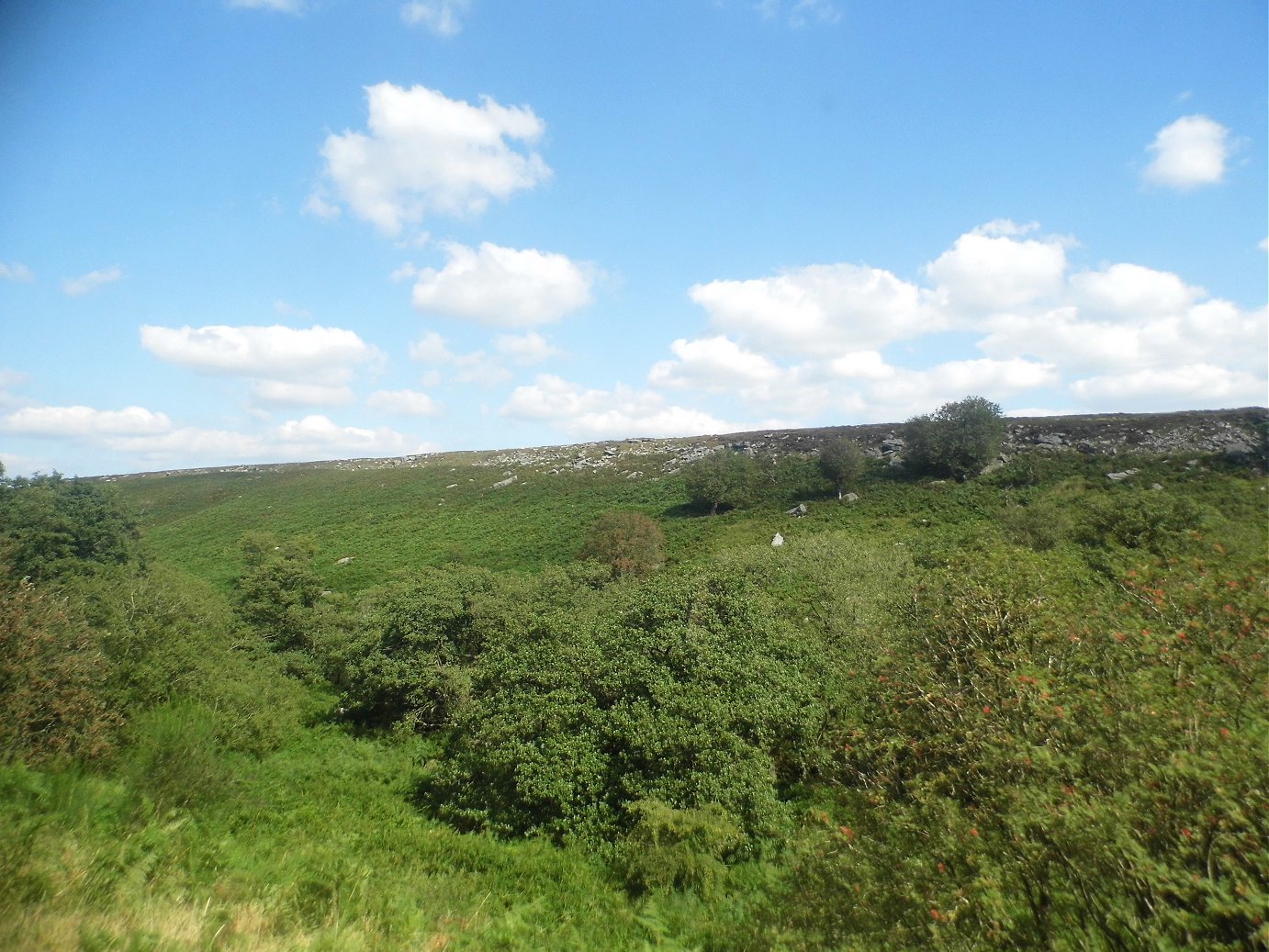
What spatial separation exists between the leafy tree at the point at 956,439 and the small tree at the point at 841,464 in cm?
559

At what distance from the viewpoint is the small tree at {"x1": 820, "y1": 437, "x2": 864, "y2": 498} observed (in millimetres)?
57812

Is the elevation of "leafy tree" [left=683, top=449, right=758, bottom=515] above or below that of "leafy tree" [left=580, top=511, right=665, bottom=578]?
above

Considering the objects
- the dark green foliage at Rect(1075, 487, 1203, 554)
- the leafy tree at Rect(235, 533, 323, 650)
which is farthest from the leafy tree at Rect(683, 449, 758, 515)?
the leafy tree at Rect(235, 533, 323, 650)

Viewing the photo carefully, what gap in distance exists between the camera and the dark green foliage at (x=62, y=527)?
3509 centimetres

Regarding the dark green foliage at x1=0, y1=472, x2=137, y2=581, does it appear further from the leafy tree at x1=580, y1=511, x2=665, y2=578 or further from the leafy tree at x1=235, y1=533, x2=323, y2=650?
the leafy tree at x1=580, y1=511, x2=665, y2=578

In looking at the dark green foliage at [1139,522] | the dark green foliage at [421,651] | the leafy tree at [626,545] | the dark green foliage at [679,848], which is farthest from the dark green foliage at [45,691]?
the dark green foliage at [1139,522]

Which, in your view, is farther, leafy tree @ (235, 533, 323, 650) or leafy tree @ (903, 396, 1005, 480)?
leafy tree @ (903, 396, 1005, 480)

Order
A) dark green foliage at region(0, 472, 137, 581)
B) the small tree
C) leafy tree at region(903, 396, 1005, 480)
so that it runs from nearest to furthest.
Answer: dark green foliage at region(0, 472, 137, 581) → leafy tree at region(903, 396, 1005, 480) → the small tree

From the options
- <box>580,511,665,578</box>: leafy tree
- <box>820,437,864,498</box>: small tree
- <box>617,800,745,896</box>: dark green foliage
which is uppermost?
<box>820,437,864,498</box>: small tree

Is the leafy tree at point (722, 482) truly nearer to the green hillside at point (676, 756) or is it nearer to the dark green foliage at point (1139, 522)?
the green hillside at point (676, 756)

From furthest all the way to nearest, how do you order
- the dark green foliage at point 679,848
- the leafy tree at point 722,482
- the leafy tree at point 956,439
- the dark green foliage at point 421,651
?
1. the leafy tree at point 722,482
2. the leafy tree at point 956,439
3. the dark green foliage at point 421,651
4. the dark green foliage at point 679,848

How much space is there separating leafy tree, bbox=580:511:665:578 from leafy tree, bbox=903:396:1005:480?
27725 mm

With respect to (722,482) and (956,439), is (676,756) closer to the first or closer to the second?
(722,482)

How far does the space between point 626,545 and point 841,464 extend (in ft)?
82.4
